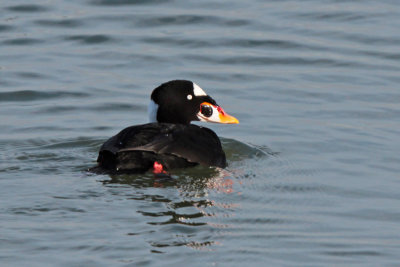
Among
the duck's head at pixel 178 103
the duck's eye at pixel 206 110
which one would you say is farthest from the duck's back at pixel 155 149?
the duck's eye at pixel 206 110

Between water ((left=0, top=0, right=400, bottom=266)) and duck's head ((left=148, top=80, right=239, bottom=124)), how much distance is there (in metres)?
0.62

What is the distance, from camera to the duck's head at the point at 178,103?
919 centimetres

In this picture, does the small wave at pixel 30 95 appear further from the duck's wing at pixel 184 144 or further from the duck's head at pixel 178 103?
the duck's wing at pixel 184 144

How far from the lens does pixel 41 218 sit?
23.3 ft

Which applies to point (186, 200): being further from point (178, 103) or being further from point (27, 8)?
point (27, 8)

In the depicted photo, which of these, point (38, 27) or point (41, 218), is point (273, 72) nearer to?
point (38, 27)

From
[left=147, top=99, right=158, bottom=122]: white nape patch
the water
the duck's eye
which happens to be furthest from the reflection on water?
[left=147, top=99, right=158, bottom=122]: white nape patch

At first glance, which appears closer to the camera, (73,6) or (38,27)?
(38,27)

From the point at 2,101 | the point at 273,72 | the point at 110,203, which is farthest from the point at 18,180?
the point at 273,72

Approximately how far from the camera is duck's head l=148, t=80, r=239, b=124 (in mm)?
9188

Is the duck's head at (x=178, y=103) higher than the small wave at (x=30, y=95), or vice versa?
the duck's head at (x=178, y=103)

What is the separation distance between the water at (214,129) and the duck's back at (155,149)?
136 millimetres

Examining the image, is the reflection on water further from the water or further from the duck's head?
the duck's head

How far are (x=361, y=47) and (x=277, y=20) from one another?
5.36ft
